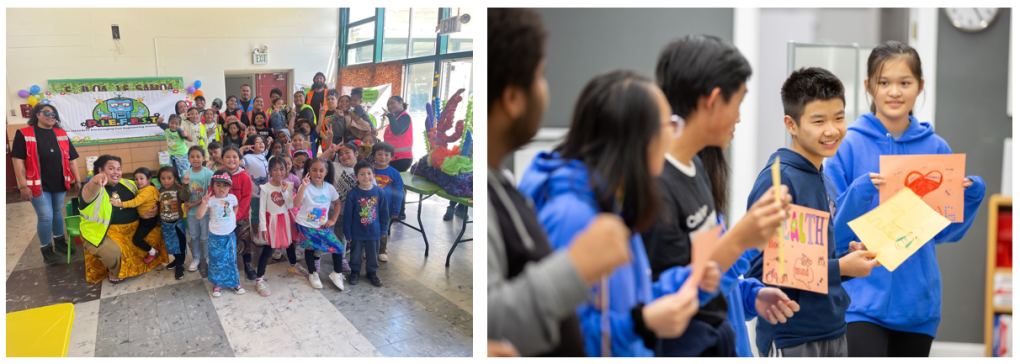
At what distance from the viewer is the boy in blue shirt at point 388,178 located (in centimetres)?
212

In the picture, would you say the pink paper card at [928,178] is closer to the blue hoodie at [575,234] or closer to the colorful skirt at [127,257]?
the blue hoodie at [575,234]

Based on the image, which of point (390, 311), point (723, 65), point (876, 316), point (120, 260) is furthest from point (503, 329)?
point (120, 260)

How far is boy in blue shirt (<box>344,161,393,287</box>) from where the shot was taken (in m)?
2.16

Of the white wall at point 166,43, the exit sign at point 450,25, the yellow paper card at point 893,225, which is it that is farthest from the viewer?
the exit sign at point 450,25

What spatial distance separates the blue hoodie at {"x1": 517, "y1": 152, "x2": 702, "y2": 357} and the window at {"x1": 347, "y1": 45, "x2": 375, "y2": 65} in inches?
42.1

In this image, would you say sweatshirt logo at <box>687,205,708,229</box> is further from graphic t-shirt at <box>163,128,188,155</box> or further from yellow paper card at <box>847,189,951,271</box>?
graphic t-shirt at <box>163,128,188,155</box>

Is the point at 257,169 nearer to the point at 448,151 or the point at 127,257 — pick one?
the point at 127,257

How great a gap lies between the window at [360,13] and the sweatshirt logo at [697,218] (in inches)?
50.1

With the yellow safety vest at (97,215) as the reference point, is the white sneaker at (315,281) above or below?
below

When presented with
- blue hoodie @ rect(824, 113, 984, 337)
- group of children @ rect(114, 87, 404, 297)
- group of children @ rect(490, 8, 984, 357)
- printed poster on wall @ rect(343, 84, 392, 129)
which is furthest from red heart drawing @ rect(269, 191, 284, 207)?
blue hoodie @ rect(824, 113, 984, 337)

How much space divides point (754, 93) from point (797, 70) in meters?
0.16

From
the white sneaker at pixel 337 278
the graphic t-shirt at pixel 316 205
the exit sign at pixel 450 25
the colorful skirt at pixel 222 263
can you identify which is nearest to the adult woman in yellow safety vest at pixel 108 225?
the colorful skirt at pixel 222 263

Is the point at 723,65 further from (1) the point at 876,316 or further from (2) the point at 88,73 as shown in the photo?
(2) the point at 88,73

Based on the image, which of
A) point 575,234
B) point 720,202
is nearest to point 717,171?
point 720,202
